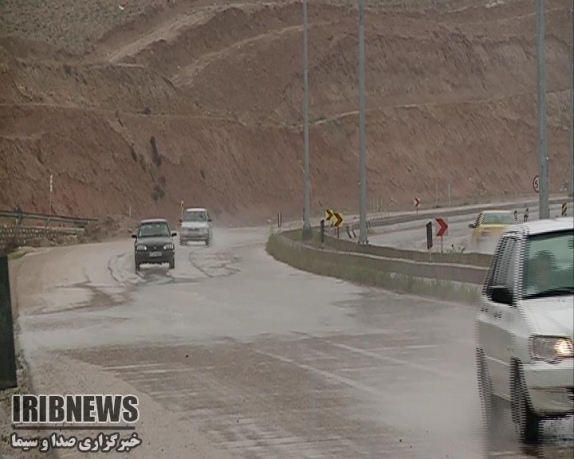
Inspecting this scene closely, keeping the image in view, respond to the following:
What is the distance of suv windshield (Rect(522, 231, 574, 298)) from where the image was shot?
1206 cm

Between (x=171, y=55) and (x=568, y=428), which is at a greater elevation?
(x=171, y=55)

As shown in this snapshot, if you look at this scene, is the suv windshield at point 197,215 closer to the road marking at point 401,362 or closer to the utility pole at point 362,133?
the utility pole at point 362,133

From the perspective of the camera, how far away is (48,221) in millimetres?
77188

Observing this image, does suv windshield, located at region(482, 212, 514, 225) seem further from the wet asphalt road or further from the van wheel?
the van wheel

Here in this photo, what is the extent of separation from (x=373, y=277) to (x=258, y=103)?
225 feet

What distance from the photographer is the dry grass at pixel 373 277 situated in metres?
Result: 30.3

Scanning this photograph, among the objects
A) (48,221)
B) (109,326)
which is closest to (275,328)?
(109,326)

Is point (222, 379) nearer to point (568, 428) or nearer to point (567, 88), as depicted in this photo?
point (568, 428)

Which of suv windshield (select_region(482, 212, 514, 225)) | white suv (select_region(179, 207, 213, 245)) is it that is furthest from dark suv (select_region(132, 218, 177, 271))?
white suv (select_region(179, 207, 213, 245))

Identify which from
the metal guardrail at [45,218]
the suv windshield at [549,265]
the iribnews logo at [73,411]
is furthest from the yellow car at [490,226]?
the suv windshield at [549,265]

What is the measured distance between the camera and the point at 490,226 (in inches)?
1887

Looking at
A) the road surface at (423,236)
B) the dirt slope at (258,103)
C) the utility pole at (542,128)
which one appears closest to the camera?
the utility pole at (542,128)

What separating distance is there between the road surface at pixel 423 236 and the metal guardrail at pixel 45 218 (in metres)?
17.7

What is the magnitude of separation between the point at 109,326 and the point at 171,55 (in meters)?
80.2
